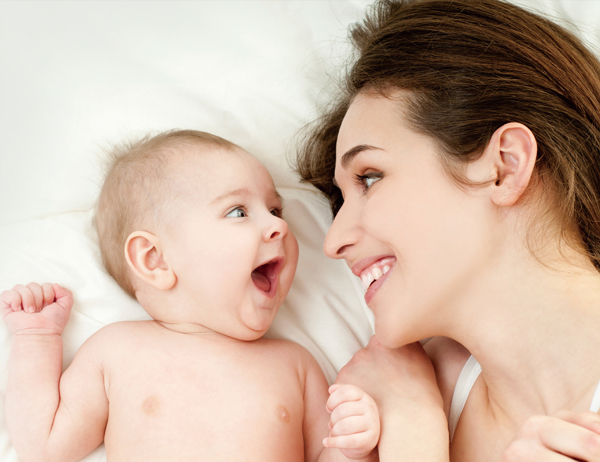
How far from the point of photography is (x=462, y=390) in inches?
64.9

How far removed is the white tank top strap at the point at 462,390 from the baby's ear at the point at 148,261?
0.91 meters

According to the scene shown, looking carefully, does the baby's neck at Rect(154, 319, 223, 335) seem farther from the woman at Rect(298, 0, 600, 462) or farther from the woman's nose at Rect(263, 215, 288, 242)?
the woman at Rect(298, 0, 600, 462)

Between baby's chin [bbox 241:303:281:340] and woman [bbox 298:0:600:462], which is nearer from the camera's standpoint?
woman [bbox 298:0:600:462]

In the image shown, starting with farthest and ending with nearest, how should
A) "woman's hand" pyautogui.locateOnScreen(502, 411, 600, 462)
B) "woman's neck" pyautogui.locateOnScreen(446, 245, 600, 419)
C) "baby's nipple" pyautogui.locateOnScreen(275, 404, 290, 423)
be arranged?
"baby's nipple" pyautogui.locateOnScreen(275, 404, 290, 423), "woman's neck" pyautogui.locateOnScreen(446, 245, 600, 419), "woman's hand" pyautogui.locateOnScreen(502, 411, 600, 462)

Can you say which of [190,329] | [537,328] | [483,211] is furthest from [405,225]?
[190,329]

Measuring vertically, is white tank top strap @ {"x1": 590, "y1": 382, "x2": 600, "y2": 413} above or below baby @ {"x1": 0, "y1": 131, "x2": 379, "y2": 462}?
above

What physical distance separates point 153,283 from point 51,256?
17.1 inches

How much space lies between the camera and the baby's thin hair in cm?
168

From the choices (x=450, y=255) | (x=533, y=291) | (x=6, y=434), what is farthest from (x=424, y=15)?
(x=6, y=434)

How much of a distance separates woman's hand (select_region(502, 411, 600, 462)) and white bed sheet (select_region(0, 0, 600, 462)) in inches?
34.8

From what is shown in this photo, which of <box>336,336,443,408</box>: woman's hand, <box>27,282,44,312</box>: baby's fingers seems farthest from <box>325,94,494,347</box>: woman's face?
<box>27,282,44,312</box>: baby's fingers

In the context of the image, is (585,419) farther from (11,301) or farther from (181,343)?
(11,301)

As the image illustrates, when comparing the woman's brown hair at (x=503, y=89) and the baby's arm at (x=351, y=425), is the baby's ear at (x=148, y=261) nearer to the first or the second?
the baby's arm at (x=351, y=425)

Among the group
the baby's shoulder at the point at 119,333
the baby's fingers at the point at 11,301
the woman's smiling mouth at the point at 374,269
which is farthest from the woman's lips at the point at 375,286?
the baby's fingers at the point at 11,301
